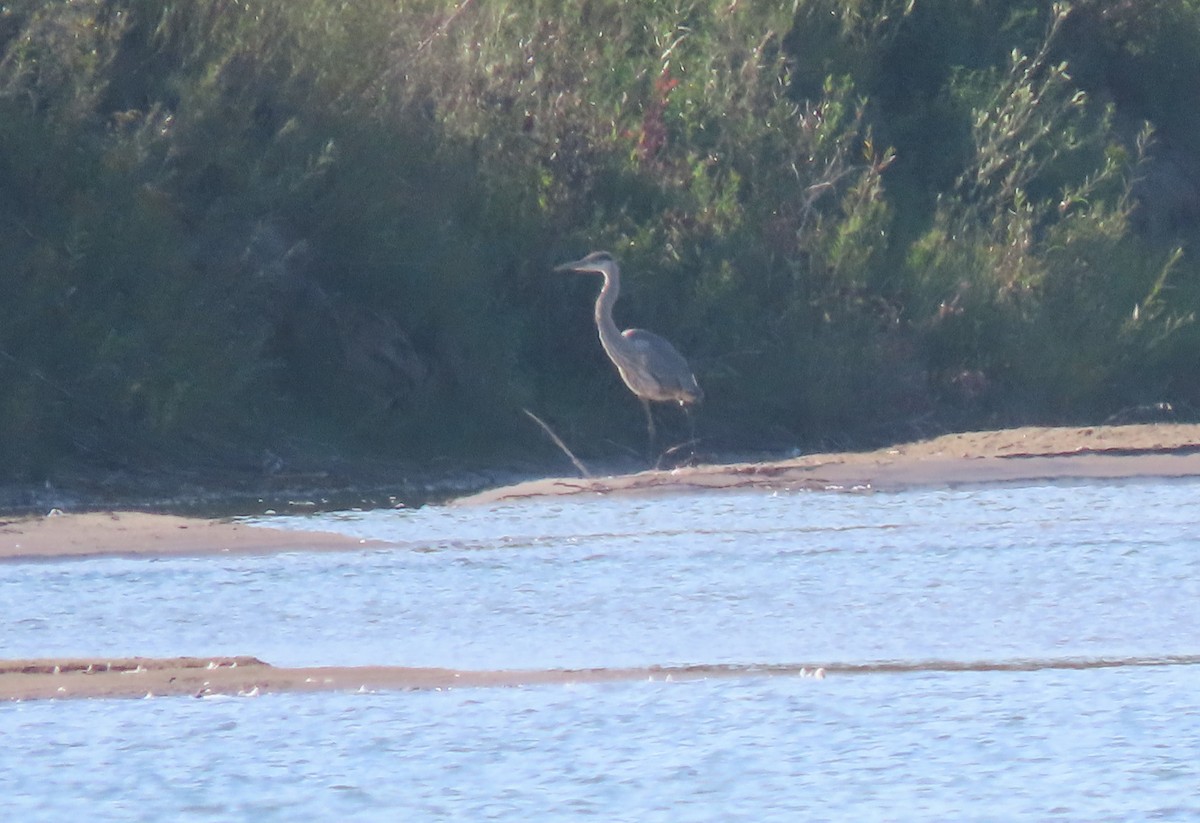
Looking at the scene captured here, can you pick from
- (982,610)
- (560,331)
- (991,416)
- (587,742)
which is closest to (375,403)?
(560,331)

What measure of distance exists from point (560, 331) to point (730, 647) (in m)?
7.49

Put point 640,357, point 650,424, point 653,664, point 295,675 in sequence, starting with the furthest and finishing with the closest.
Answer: point 650,424, point 640,357, point 653,664, point 295,675

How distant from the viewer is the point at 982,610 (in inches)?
328

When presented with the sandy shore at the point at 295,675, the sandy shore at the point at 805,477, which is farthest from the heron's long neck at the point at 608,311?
the sandy shore at the point at 295,675

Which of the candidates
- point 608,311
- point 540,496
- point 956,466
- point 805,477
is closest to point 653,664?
point 540,496

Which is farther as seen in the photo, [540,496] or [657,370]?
[657,370]

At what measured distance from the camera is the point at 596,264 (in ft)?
45.5

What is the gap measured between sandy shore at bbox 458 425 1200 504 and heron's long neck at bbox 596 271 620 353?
4.08ft

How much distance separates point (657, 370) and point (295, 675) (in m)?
6.66

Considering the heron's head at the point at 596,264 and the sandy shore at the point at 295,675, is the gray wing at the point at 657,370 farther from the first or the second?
the sandy shore at the point at 295,675

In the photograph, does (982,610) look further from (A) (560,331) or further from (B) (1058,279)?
(B) (1058,279)

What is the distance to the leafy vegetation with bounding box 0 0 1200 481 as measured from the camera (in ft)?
39.6

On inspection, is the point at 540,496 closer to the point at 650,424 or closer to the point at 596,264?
the point at 650,424

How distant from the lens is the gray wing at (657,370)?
13242 mm
